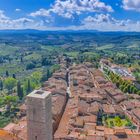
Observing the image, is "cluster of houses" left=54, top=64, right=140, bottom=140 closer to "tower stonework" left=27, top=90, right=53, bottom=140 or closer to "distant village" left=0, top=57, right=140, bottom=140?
"distant village" left=0, top=57, right=140, bottom=140

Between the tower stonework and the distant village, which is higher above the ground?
the tower stonework

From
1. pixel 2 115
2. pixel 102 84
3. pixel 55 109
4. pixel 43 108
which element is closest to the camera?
pixel 43 108

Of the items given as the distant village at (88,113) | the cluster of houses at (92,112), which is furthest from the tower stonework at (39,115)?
the cluster of houses at (92,112)

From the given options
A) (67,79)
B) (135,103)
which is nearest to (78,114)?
(135,103)

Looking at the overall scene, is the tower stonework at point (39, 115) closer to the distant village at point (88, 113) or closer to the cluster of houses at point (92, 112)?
the distant village at point (88, 113)

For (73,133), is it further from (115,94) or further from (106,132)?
(115,94)

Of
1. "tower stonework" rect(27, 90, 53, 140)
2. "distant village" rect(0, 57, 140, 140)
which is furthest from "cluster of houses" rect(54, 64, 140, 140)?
"tower stonework" rect(27, 90, 53, 140)
